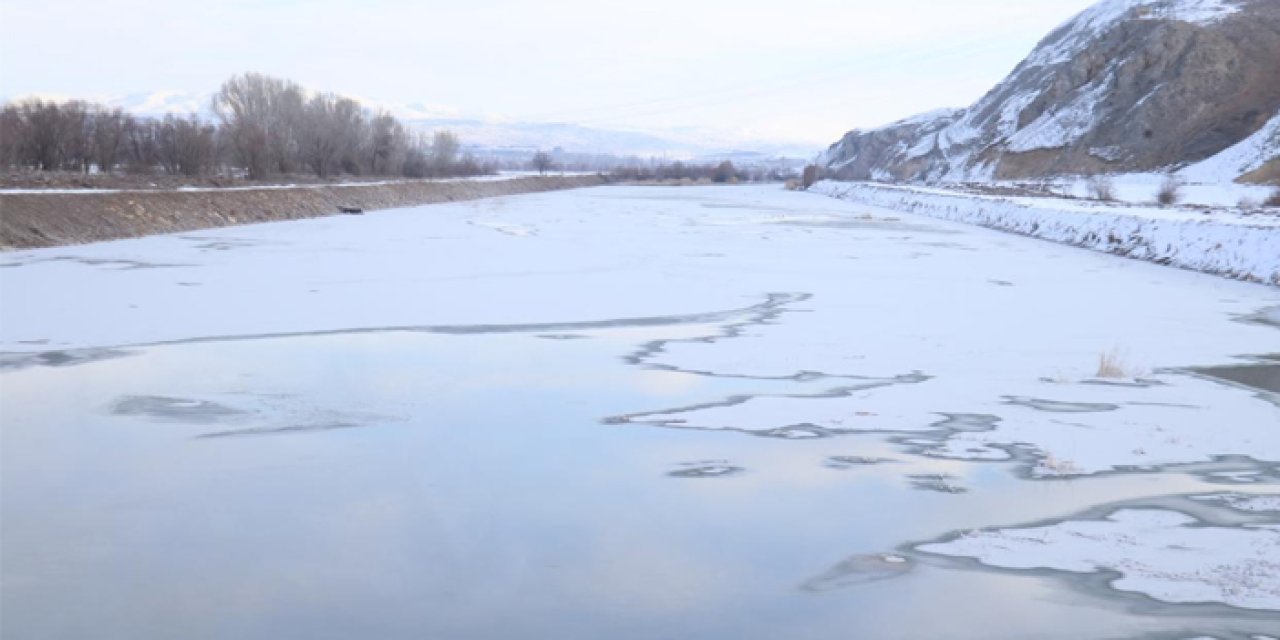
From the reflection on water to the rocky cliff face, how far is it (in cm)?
4902

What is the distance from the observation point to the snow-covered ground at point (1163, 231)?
21.5 m

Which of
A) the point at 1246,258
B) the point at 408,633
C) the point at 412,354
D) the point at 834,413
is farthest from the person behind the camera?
the point at 1246,258

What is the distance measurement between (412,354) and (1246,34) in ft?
247

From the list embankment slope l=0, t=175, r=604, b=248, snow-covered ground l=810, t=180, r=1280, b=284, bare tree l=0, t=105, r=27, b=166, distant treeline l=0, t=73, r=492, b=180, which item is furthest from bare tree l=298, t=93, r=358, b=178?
snow-covered ground l=810, t=180, r=1280, b=284

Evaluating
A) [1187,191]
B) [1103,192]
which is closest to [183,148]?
[1103,192]

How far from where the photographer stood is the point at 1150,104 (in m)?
69.4

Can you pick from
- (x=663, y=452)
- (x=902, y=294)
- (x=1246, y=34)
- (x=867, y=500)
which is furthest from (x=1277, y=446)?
(x=1246, y=34)

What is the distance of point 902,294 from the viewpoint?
53.4 feet

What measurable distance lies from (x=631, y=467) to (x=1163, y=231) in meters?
21.6

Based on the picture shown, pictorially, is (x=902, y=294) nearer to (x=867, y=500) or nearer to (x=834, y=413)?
→ (x=834, y=413)

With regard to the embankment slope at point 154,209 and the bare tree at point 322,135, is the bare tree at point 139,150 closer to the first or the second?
the embankment slope at point 154,209

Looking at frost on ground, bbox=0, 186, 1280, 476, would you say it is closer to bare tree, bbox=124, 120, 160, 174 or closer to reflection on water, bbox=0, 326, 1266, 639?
reflection on water, bbox=0, 326, 1266, 639

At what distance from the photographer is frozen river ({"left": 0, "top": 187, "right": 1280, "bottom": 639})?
15.9ft

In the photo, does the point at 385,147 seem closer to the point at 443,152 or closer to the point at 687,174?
the point at 443,152
